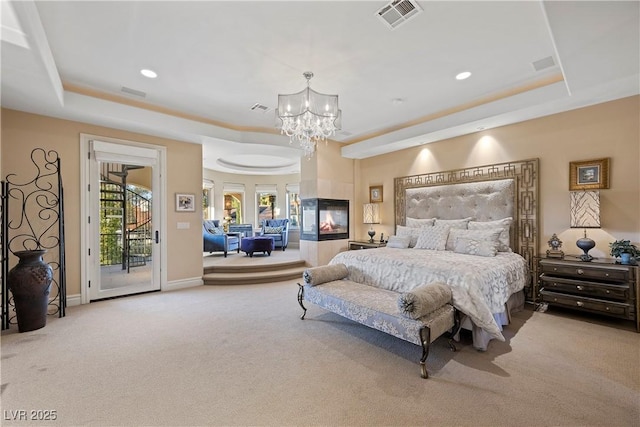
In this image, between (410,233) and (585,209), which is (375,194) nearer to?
(410,233)

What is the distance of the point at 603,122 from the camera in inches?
144

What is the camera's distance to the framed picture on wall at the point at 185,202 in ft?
17.2

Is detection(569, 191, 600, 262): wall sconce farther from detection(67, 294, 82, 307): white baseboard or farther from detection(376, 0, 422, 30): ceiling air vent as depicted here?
detection(67, 294, 82, 307): white baseboard

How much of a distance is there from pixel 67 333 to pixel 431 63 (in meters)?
5.39

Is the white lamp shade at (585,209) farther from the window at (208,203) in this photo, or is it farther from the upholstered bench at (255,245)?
the window at (208,203)

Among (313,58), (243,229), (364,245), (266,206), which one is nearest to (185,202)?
(313,58)

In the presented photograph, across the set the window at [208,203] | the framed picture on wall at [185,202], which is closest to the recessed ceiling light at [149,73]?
the framed picture on wall at [185,202]

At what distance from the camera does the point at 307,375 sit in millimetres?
2324

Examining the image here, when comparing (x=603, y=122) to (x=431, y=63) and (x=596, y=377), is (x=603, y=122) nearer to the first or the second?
(x=431, y=63)

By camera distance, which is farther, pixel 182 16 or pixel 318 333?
pixel 318 333

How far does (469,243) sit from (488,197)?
1167mm

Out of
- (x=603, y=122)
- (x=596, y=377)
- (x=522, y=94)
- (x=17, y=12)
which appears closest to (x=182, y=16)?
(x=17, y=12)

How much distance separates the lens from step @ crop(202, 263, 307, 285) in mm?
5449

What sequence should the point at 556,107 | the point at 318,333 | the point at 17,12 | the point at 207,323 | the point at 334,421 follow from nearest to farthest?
the point at 334,421 < the point at 17,12 < the point at 318,333 < the point at 207,323 < the point at 556,107
